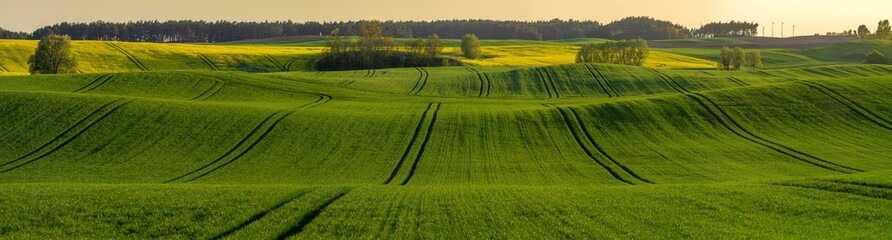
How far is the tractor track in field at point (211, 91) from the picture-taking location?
171ft

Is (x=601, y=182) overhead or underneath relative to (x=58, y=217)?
underneath

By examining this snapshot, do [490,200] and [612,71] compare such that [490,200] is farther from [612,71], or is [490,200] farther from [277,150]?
[612,71]

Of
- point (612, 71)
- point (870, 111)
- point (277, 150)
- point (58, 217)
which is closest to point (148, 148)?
Result: point (277, 150)

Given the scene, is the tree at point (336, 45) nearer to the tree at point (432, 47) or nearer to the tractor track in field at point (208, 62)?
the tree at point (432, 47)

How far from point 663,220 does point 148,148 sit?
87.0 feet

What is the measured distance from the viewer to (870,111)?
1679 inches

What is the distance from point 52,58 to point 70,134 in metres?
43.9

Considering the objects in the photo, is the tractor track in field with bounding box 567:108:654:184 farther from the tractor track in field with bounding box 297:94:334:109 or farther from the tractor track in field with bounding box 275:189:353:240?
the tractor track in field with bounding box 297:94:334:109

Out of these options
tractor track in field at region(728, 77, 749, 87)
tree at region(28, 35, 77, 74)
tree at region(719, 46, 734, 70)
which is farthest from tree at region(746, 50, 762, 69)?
tree at region(28, 35, 77, 74)

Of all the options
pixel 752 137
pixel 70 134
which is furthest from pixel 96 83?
pixel 752 137

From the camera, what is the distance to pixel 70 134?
35625 millimetres

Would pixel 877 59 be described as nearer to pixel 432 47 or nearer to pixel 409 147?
pixel 432 47

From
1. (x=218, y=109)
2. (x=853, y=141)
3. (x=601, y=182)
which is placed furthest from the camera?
(x=218, y=109)

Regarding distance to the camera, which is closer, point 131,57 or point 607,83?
point 607,83
